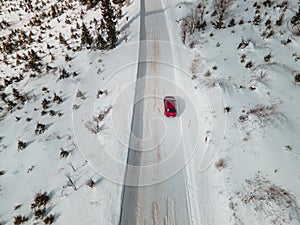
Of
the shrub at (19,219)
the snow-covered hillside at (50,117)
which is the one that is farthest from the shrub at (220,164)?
the shrub at (19,219)

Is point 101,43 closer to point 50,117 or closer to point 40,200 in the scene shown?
point 50,117

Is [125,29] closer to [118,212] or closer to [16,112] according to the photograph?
[16,112]

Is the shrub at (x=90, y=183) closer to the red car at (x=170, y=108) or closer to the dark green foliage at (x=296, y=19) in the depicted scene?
the red car at (x=170, y=108)

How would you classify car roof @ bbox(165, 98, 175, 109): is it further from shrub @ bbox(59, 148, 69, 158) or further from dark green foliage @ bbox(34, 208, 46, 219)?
dark green foliage @ bbox(34, 208, 46, 219)

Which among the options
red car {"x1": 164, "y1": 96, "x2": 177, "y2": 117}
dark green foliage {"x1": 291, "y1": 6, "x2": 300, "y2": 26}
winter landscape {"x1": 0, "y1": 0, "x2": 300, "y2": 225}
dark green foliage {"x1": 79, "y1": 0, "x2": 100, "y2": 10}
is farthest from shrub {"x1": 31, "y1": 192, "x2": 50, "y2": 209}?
dark green foliage {"x1": 79, "y1": 0, "x2": 100, "y2": 10}

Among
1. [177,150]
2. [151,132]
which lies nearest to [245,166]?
[177,150]

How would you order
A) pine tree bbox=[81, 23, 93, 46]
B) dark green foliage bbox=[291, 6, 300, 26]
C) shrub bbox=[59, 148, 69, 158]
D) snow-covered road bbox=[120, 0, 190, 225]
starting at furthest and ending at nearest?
pine tree bbox=[81, 23, 93, 46]
dark green foliage bbox=[291, 6, 300, 26]
shrub bbox=[59, 148, 69, 158]
snow-covered road bbox=[120, 0, 190, 225]
